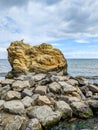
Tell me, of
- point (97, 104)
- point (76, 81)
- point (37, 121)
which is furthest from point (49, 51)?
point (37, 121)

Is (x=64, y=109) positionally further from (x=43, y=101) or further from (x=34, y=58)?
(x=34, y=58)

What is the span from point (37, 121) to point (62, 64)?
1716 cm

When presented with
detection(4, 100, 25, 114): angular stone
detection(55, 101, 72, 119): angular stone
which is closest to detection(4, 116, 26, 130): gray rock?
detection(4, 100, 25, 114): angular stone

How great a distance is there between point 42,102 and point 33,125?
2994 mm

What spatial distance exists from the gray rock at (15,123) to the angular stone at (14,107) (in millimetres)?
1091

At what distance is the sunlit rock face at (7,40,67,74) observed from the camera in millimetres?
27048

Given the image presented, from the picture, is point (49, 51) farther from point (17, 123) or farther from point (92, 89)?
point (17, 123)

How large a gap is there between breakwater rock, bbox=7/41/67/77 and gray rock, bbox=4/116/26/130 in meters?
13.6

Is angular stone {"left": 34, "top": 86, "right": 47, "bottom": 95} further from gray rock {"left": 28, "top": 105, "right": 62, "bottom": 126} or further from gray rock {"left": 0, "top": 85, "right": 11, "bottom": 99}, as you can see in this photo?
gray rock {"left": 28, "top": 105, "right": 62, "bottom": 126}

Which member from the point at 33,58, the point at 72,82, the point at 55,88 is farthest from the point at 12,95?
the point at 33,58

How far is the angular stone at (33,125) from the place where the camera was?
12.1 m

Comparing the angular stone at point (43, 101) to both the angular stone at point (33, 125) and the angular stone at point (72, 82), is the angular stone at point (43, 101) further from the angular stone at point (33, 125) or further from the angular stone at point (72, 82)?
the angular stone at point (72, 82)

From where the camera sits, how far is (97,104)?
15.9 meters

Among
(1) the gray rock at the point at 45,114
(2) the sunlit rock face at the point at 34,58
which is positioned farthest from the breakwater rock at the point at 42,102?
(2) the sunlit rock face at the point at 34,58
